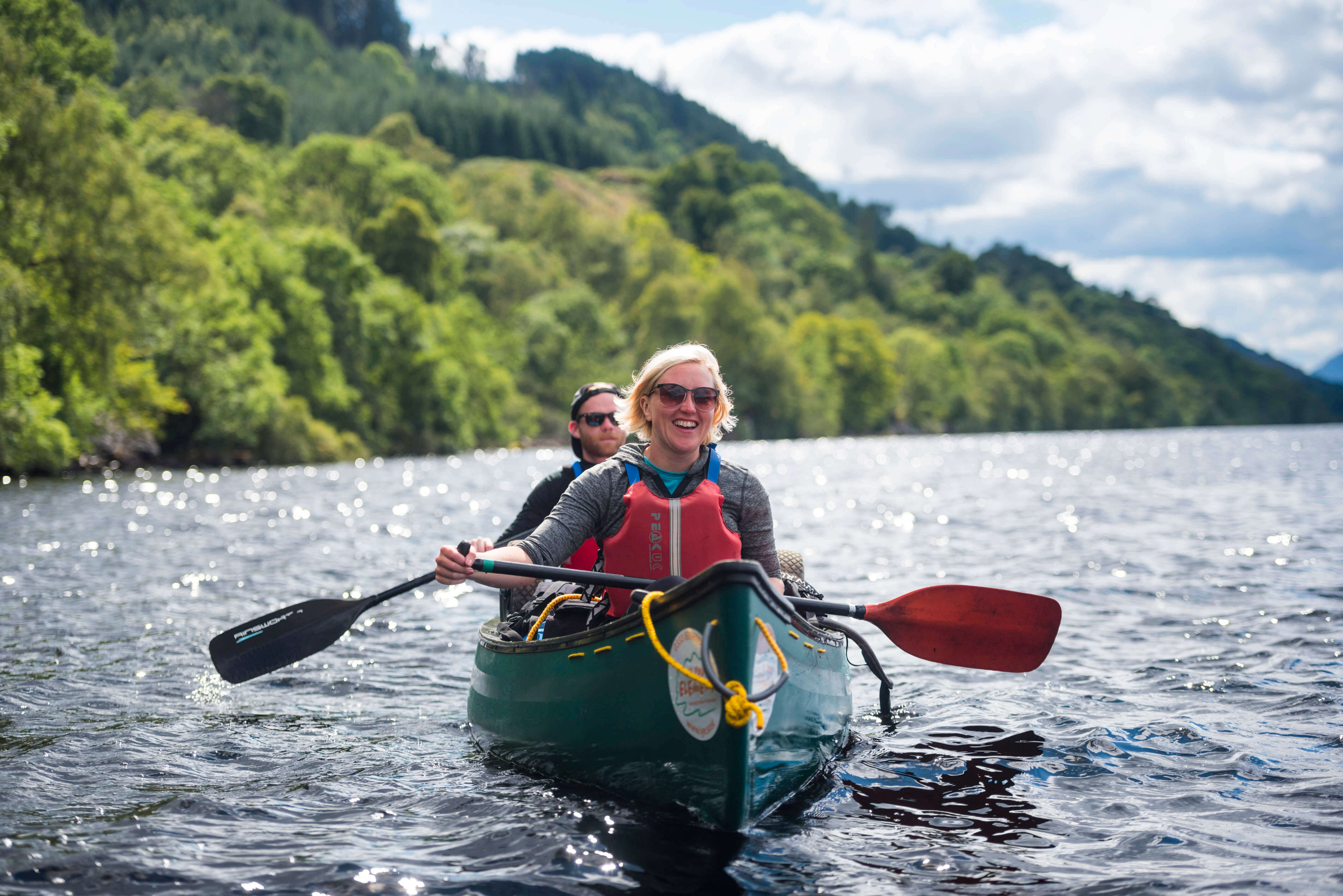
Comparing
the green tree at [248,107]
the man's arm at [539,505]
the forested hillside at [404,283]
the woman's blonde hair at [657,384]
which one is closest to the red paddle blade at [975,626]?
the woman's blonde hair at [657,384]

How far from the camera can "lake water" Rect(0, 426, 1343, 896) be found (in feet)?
16.4

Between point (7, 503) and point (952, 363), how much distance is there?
330ft

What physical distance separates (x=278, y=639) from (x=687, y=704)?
11.0ft

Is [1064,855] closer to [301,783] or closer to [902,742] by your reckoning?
[902,742]

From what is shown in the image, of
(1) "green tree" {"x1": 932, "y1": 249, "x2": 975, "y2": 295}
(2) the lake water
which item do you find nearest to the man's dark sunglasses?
(2) the lake water

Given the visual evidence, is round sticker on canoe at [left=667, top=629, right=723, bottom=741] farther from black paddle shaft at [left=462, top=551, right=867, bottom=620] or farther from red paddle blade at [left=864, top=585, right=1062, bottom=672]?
red paddle blade at [left=864, top=585, right=1062, bottom=672]

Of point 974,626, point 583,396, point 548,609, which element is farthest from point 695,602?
point 583,396

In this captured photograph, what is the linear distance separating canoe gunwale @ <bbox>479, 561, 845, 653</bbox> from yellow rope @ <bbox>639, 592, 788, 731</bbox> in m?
0.04

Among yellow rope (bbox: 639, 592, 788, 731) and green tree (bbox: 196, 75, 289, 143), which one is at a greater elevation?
green tree (bbox: 196, 75, 289, 143)

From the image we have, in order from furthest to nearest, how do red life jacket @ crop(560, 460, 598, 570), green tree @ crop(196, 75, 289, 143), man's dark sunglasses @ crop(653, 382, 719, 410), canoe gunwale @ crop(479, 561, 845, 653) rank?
green tree @ crop(196, 75, 289, 143) < red life jacket @ crop(560, 460, 598, 570) < man's dark sunglasses @ crop(653, 382, 719, 410) < canoe gunwale @ crop(479, 561, 845, 653)

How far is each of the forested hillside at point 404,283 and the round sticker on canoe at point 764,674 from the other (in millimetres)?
27681

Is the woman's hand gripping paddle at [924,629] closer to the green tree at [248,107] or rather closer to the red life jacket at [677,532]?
the red life jacket at [677,532]

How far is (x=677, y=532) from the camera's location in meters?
5.75

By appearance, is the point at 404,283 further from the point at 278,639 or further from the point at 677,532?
the point at 677,532
